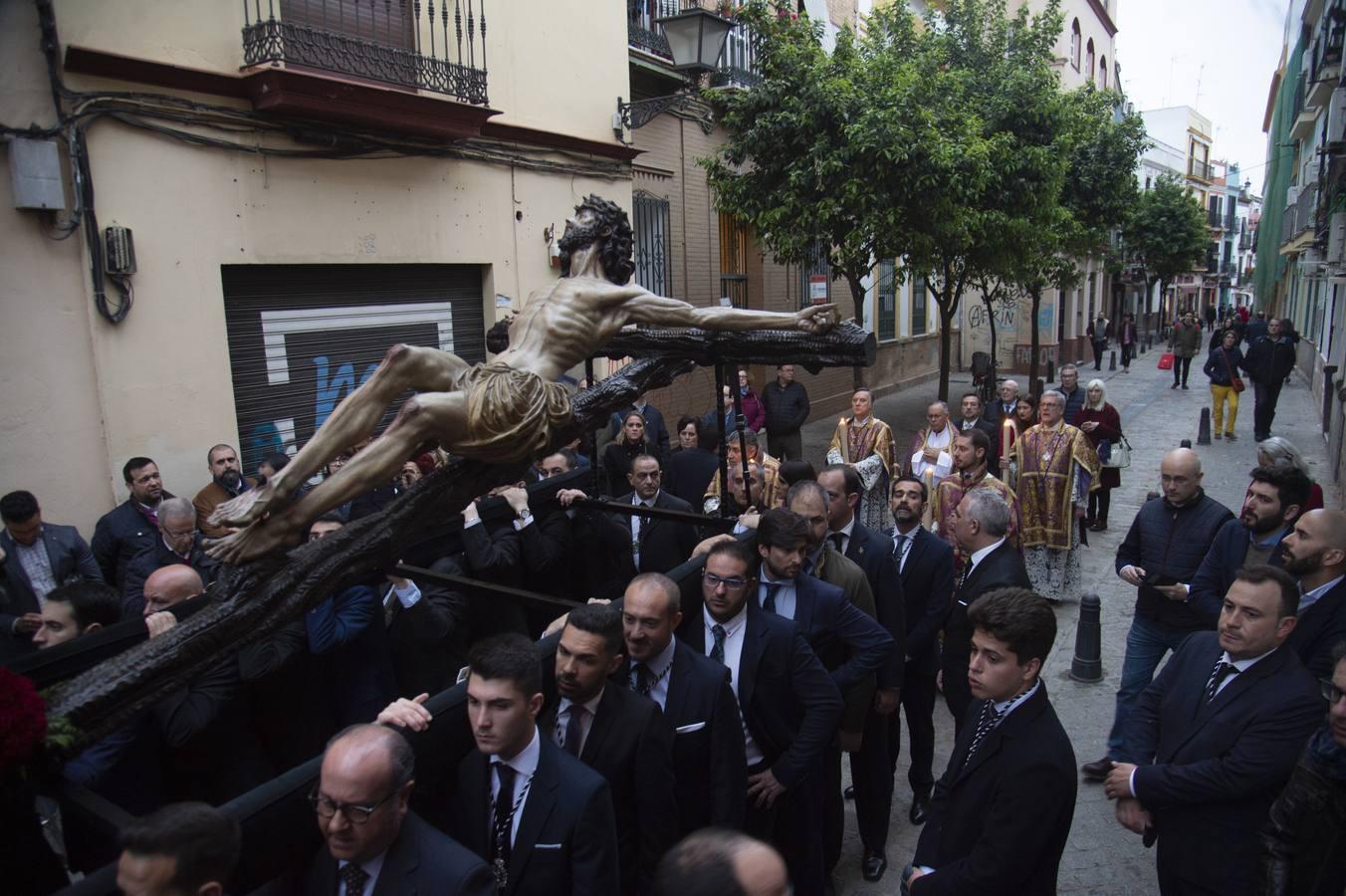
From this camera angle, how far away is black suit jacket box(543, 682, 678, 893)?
117 inches

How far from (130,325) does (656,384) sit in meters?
4.20

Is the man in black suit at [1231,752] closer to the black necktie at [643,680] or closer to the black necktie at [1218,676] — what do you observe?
the black necktie at [1218,676]

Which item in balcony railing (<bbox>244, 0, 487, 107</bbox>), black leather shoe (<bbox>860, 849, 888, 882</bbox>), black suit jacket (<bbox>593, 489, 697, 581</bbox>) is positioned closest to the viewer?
black leather shoe (<bbox>860, 849, 888, 882</bbox>)

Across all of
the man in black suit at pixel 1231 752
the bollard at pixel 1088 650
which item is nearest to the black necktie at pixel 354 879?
the man in black suit at pixel 1231 752

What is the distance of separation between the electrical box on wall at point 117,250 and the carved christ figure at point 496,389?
151 inches

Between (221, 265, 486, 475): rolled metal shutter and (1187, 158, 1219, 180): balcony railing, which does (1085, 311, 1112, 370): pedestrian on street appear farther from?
(1187, 158, 1219, 180): balcony railing

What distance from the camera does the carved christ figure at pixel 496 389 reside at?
3.11 m

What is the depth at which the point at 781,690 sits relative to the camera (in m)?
3.67

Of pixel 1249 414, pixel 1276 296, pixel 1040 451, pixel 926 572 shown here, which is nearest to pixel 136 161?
pixel 926 572

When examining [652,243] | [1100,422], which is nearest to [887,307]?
[652,243]

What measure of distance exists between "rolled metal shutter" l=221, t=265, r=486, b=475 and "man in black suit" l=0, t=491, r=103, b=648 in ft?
6.98

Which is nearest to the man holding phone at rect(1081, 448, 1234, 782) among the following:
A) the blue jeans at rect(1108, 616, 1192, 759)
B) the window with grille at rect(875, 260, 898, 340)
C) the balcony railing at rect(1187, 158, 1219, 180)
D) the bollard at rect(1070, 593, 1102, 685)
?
the blue jeans at rect(1108, 616, 1192, 759)

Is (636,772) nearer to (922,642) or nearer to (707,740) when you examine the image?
(707,740)

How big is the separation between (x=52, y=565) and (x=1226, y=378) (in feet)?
50.1
